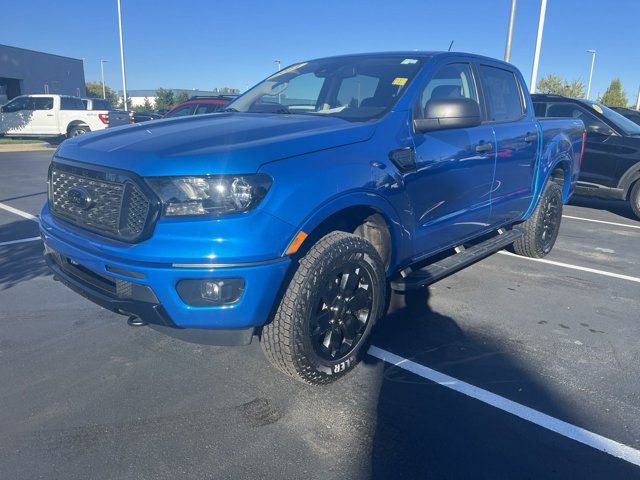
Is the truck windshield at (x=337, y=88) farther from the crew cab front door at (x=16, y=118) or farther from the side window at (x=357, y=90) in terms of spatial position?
the crew cab front door at (x=16, y=118)

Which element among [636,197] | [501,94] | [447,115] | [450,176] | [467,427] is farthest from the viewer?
[636,197]

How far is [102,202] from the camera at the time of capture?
2684 millimetres

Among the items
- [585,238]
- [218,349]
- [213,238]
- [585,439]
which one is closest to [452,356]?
[585,439]

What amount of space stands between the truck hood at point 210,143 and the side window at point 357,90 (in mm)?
445

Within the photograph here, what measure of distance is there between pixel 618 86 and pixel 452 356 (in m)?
49.2

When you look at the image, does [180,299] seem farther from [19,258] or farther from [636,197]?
[636,197]

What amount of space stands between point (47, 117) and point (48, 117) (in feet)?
0.16

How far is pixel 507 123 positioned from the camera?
14.9 ft

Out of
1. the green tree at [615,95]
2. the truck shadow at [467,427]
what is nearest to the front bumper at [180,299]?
the truck shadow at [467,427]

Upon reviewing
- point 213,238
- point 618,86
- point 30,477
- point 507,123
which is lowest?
point 30,477

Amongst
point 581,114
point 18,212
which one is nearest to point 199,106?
point 18,212

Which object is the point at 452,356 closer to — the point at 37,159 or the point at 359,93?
the point at 359,93

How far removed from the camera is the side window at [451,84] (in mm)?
3656

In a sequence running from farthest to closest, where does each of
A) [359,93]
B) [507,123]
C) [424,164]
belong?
[507,123] < [359,93] < [424,164]
